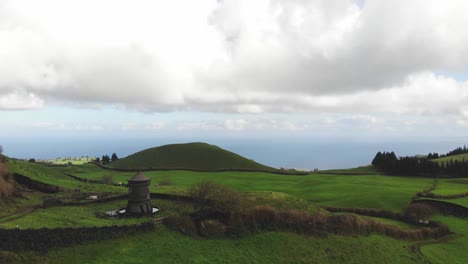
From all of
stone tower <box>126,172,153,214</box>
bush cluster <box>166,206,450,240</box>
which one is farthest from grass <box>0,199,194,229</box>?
bush cluster <box>166,206,450,240</box>

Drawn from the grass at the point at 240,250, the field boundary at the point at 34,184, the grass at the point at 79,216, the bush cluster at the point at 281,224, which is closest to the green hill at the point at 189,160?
the field boundary at the point at 34,184

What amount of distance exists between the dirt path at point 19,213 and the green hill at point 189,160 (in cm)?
11506

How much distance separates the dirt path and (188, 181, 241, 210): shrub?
2328 centimetres

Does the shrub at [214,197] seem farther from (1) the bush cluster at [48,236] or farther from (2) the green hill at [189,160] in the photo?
(2) the green hill at [189,160]

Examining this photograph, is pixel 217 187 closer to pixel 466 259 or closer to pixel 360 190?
pixel 466 259

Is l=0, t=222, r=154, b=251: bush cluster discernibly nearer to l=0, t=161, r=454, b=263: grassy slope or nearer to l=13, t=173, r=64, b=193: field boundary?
l=0, t=161, r=454, b=263: grassy slope

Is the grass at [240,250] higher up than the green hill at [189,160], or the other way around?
the green hill at [189,160]

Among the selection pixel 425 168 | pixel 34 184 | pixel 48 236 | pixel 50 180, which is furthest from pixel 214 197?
pixel 425 168

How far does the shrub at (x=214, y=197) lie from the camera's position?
55.7 metres

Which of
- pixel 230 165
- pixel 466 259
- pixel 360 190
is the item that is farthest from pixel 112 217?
pixel 230 165

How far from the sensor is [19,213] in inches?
1858

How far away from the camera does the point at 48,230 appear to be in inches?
1446

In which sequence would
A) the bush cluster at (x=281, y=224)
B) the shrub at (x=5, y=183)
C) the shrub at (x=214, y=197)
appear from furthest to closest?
the shrub at (x=214, y=197), the shrub at (x=5, y=183), the bush cluster at (x=281, y=224)

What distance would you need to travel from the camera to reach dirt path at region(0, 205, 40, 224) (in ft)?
143
